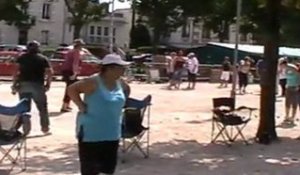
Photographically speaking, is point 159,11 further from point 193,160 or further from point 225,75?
point 225,75

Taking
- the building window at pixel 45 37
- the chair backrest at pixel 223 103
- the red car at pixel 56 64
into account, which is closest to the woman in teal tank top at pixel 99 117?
the chair backrest at pixel 223 103

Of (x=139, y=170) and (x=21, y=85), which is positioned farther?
(x=21, y=85)

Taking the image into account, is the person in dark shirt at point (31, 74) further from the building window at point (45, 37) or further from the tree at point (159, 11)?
the building window at point (45, 37)

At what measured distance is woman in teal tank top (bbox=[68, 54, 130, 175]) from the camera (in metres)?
7.04

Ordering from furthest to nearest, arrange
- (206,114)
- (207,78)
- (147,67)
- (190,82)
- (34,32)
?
(34,32) → (207,78) → (147,67) → (190,82) → (206,114)

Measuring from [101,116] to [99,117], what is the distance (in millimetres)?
24

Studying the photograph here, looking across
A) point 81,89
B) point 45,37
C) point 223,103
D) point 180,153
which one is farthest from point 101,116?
point 45,37

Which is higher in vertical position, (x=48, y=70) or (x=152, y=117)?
(x=48, y=70)

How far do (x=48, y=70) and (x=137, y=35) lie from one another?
6507 cm

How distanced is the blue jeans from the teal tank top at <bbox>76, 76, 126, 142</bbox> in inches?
234

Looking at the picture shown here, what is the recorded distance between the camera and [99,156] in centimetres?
720

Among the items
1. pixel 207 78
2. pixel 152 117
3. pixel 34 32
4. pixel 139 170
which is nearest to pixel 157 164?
pixel 139 170

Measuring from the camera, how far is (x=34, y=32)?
83438 mm

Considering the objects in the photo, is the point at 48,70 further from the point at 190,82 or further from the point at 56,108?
the point at 190,82
